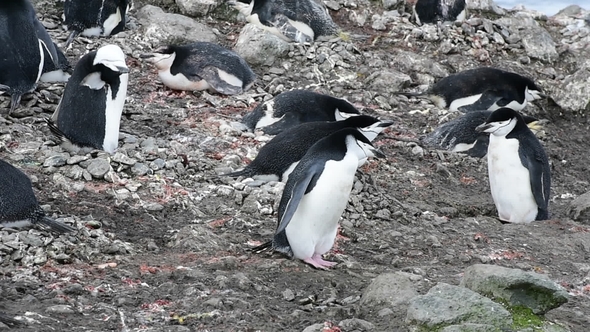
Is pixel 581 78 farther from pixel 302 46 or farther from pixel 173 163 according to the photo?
pixel 173 163

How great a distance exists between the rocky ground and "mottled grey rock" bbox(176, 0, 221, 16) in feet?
0.26

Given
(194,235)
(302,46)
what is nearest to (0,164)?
(194,235)

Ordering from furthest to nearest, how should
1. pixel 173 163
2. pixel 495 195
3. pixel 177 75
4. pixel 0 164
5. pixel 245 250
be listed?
pixel 177 75 < pixel 495 195 < pixel 173 163 < pixel 245 250 < pixel 0 164

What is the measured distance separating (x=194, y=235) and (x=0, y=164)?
1014mm

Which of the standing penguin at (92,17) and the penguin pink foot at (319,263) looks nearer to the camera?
the penguin pink foot at (319,263)

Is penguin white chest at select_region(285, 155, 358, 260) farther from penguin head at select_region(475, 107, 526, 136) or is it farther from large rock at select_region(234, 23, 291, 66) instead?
large rock at select_region(234, 23, 291, 66)

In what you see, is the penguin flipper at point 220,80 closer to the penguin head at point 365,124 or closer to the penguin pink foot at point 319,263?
the penguin head at point 365,124

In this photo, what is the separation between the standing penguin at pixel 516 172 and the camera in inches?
244

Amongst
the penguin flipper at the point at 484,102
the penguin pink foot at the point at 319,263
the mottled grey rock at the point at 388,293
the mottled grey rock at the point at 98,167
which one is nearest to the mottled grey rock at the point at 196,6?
the penguin flipper at the point at 484,102

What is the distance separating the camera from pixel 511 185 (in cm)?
618

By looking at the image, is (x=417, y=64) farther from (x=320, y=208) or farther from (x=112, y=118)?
(x=320, y=208)

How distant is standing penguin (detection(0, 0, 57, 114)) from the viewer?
6.32 meters

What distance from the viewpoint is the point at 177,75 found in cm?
727

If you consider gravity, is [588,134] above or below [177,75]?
below
